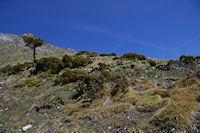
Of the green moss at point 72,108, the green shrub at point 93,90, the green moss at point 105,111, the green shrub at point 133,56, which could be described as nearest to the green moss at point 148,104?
the green moss at point 105,111

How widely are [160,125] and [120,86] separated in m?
3.65

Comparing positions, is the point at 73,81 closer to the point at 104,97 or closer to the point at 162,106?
the point at 104,97

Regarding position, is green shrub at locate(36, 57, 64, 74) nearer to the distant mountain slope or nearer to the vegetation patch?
the distant mountain slope

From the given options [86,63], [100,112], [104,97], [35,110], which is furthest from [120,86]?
[86,63]

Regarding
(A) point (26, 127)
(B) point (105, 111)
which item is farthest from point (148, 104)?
(A) point (26, 127)

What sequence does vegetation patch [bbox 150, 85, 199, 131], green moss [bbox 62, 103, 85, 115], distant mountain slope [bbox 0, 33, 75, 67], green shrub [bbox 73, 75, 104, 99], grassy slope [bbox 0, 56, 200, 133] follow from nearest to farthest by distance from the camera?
vegetation patch [bbox 150, 85, 199, 131] → grassy slope [bbox 0, 56, 200, 133] → green moss [bbox 62, 103, 85, 115] → green shrub [bbox 73, 75, 104, 99] → distant mountain slope [bbox 0, 33, 75, 67]

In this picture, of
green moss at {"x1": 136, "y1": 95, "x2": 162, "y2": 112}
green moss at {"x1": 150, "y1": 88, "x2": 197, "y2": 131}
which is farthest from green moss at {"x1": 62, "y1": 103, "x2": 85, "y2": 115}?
green moss at {"x1": 150, "y1": 88, "x2": 197, "y2": 131}

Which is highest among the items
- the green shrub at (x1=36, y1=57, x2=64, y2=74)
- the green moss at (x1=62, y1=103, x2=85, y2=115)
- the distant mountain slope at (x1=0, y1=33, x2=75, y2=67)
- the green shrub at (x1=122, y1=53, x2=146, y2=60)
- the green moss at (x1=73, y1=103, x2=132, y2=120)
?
the distant mountain slope at (x1=0, y1=33, x2=75, y2=67)

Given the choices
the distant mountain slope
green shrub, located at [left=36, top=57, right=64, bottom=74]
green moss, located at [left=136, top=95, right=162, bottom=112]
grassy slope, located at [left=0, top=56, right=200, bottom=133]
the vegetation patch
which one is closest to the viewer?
the vegetation patch

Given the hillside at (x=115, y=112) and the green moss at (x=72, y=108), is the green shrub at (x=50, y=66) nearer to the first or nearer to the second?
the hillside at (x=115, y=112)

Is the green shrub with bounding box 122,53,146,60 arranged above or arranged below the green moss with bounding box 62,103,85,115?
above

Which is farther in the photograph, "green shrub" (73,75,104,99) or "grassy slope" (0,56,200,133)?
"green shrub" (73,75,104,99)

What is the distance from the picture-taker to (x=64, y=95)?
8.63 meters

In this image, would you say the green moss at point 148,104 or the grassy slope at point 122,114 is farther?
the green moss at point 148,104
